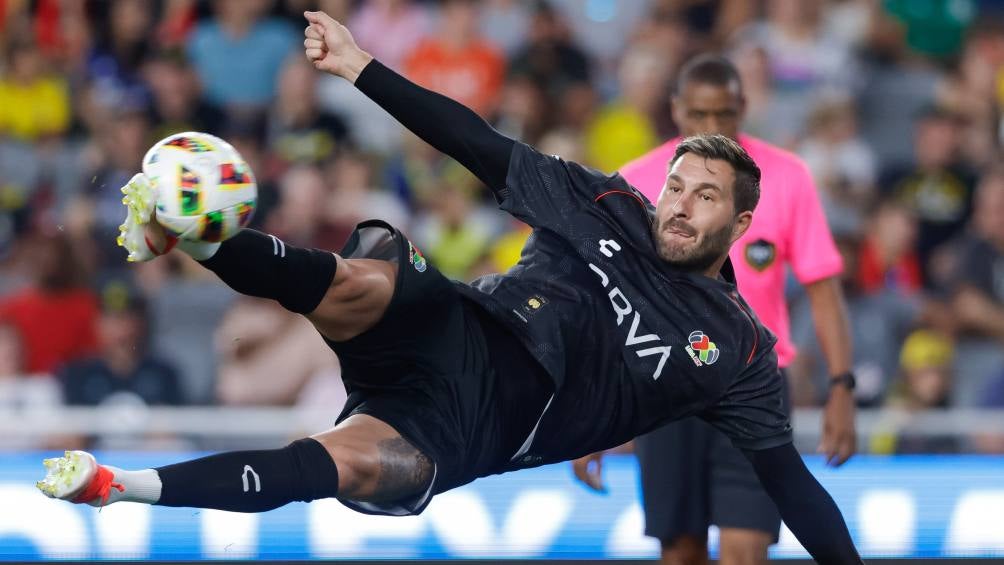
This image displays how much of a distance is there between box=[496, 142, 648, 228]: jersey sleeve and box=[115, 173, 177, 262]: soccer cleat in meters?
1.08

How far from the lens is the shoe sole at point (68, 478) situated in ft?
11.7

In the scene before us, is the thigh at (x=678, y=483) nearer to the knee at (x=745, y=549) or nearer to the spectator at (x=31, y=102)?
the knee at (x=745, y=549)

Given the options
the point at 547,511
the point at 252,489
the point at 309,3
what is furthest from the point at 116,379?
the point at 252,489

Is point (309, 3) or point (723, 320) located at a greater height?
point (309, 3)

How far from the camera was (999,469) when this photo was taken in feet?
22.0

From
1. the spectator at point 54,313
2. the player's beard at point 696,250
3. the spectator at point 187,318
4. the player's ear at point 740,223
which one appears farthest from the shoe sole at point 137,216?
the spectator at point 54,313

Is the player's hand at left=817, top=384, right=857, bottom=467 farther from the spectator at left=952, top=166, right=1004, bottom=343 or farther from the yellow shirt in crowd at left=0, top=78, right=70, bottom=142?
the yellow shirt in crowd at left=0, top=78, right=70, bottom=142

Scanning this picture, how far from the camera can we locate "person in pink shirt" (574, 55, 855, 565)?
5.13 m

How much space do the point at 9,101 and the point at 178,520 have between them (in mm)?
4231

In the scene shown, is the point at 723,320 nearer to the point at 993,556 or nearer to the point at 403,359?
the point at 403,359

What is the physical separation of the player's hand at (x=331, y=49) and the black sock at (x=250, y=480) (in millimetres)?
1046

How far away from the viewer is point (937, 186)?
9.02 m

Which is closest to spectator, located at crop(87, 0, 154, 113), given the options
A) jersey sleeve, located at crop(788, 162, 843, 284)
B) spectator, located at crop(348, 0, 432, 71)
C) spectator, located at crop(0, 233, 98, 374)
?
spectator, located at crop(348, 0, 432, 71)

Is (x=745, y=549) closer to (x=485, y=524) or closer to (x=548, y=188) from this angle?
(x=548, y=188)
